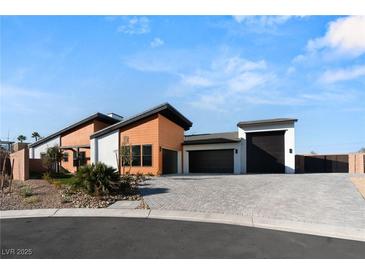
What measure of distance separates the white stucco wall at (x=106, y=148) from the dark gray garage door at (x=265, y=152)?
1173cm

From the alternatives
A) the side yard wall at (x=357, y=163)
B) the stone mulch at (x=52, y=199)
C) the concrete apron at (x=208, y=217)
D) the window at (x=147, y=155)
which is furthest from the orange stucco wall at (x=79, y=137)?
the side yard wall at (x=357, y=163)

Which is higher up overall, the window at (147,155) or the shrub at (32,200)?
the window at (147,155)

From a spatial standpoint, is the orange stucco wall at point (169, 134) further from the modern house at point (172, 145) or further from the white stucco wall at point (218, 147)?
the white stucco wall at point (218, 147)

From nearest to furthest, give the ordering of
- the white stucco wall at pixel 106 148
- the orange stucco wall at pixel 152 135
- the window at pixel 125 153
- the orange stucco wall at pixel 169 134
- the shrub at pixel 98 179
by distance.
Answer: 1. the shrub at pixel 98 179
2. the window at pixel 125 153
3. the orange stucco wall at pixel 152 135
4. the orange stucco wall at pixel 169 134
5. the white stucco wall at pixel 106 148

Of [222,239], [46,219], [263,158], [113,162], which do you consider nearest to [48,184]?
[46,219]

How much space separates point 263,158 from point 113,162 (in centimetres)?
1305

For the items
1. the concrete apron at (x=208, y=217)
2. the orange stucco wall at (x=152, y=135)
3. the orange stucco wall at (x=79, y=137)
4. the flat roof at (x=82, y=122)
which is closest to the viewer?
the concrete apron at (x=208, y=217)

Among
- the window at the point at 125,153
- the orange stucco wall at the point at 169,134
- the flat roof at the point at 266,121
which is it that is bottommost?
the window at the point at 125,153

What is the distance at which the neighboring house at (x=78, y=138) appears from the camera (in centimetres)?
2702

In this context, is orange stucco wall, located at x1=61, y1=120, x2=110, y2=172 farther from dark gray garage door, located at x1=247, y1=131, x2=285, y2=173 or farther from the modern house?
dark gray garage door, located at x1=247, y1=131, x2=285, y2=173

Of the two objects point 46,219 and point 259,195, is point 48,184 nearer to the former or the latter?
point 46,219

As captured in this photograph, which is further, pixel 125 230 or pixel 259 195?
pixel 259 195

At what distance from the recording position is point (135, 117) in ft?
73.8

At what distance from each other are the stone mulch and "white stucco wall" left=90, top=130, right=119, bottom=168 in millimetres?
9603
